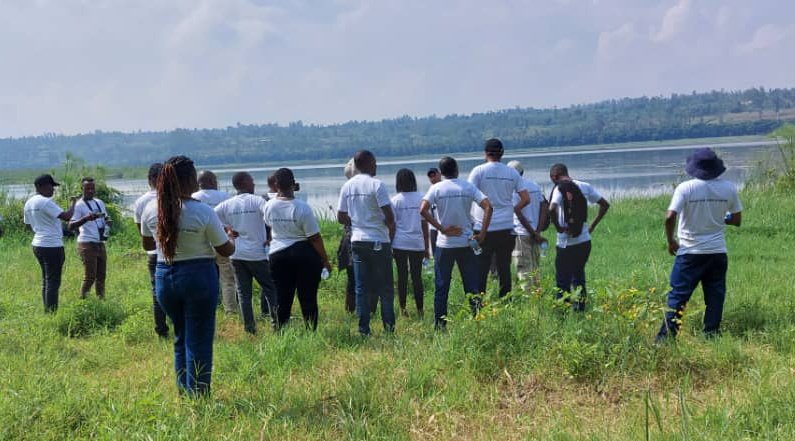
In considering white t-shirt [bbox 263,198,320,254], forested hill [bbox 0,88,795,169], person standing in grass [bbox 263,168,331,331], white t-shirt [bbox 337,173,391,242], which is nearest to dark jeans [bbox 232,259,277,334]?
person standing in grass [bbox 263,168,331,331]

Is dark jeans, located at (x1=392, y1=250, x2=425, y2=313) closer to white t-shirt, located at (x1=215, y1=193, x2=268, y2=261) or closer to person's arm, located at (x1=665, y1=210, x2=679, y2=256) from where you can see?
white t-shirt, located at (x1=215, y1=193, x2=268, y2=261)

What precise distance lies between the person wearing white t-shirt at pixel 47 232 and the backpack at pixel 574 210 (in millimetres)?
5601

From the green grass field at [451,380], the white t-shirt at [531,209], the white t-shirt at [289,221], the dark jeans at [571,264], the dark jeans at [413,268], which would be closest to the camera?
the green grass field at [451,380]

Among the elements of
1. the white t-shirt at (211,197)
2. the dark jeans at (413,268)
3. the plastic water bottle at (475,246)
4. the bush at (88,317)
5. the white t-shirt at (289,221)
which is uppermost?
the white t-shirt at (211,197)

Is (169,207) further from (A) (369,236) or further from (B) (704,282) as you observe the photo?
(B) (704,282)

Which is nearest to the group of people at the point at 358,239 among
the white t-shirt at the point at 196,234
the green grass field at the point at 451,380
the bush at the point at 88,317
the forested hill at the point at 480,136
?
the white t-shirt at the point at 196,234

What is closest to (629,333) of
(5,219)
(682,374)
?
(682,374)

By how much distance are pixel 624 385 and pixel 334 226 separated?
411 inches

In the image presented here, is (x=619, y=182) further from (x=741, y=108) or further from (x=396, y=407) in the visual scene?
(x=741, y=108)

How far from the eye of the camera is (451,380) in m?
4.73

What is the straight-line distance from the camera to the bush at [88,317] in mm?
7129

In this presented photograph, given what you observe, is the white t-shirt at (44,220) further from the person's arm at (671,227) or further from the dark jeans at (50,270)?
the person's arm at (671,227)

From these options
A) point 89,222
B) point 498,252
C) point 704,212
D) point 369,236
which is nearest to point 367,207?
point 369,236

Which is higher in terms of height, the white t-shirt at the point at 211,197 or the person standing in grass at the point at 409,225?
the white t-shirt at the point at 211,197
